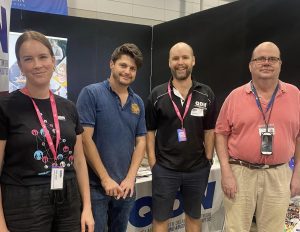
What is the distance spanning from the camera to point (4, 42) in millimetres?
1627

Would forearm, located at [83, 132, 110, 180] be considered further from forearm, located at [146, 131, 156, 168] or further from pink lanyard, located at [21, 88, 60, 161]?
forearm, located at [146, 131, 156, 168]

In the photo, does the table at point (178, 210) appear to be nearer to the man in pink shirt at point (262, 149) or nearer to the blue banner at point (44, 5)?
the man in pink shirt at point (262, 149)

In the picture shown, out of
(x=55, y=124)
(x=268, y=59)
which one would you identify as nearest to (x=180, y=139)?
(x=268, y=59)

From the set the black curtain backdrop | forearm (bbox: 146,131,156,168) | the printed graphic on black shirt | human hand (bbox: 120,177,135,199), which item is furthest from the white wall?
the printed graphic on black shirt

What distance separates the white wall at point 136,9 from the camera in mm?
6320

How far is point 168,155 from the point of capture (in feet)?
7.60

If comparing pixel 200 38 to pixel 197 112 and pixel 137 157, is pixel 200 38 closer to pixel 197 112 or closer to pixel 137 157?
pixel 197 112

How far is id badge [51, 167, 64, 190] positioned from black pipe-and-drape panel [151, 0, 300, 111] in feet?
10.0

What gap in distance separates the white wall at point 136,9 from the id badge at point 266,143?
16.6ft

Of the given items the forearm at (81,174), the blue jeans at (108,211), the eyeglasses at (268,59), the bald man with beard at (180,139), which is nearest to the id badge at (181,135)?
the bald man with beard at (180,139)

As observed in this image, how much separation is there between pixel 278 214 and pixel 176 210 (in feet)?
2.94

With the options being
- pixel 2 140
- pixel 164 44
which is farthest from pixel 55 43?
pixel 2 140

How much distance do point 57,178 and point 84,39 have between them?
4.74 meters

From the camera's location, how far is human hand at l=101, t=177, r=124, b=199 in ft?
6.12
